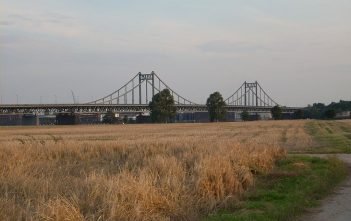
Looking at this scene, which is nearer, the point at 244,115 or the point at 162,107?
the point at 162,107

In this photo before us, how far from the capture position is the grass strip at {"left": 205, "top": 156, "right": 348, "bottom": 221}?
11.0 meters

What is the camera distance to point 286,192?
14.3 meters

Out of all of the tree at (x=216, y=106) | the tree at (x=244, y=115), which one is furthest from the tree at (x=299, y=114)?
the tree at (x=216, y=106)

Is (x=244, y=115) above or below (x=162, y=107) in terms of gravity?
below

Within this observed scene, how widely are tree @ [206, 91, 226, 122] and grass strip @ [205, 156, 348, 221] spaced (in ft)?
432

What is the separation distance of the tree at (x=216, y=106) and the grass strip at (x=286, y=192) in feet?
432

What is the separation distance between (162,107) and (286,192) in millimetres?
129663

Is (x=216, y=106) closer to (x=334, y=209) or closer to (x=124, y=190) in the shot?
(x=334, y=209)

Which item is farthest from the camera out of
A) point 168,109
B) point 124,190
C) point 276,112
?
point 276,112

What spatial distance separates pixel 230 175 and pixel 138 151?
8.32 meters

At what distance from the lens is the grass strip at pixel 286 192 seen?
1102cm

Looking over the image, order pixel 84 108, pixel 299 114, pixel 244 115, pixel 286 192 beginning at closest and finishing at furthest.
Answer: pixel 286 192 < pixel 84 108 < pixel 244 115 < pixel 299 114

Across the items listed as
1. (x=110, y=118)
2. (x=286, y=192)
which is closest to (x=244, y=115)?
(x=110, y=118)

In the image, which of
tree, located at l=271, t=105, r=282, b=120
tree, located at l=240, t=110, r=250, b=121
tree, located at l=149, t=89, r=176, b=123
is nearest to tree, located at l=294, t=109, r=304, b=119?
tree, located at l=271, t=105, r=282, b=120
